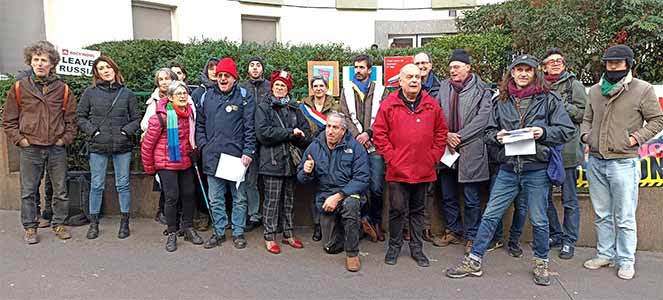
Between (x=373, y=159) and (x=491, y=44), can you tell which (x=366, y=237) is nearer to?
(x=373, y=159)

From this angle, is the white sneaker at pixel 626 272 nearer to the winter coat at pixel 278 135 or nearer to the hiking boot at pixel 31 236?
the winter coat at pixel 278 135

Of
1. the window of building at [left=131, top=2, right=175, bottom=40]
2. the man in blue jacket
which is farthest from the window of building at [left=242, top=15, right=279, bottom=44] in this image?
the man in blue jacket

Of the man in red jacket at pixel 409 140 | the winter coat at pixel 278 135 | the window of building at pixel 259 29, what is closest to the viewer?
the man in red jacket at pixel 409 140

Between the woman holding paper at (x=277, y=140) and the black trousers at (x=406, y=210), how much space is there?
1078mm

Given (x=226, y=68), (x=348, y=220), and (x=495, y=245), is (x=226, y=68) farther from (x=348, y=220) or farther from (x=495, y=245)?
(x=495, y=245)

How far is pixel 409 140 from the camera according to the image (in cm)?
478

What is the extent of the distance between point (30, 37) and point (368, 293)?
28.5ft

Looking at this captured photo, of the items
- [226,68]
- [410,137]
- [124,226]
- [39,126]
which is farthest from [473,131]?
[39,126]

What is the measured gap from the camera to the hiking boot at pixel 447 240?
18.3ft

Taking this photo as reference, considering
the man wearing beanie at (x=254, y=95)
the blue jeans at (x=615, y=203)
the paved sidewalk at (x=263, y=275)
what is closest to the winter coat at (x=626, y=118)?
the blue jeans at (x=615, y=203)

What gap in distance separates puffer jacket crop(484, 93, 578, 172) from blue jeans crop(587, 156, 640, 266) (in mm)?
572

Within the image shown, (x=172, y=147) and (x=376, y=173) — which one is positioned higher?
(x=172, y=147)

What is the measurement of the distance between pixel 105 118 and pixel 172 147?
89 cm

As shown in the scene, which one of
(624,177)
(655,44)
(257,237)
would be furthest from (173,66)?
(655,44)
